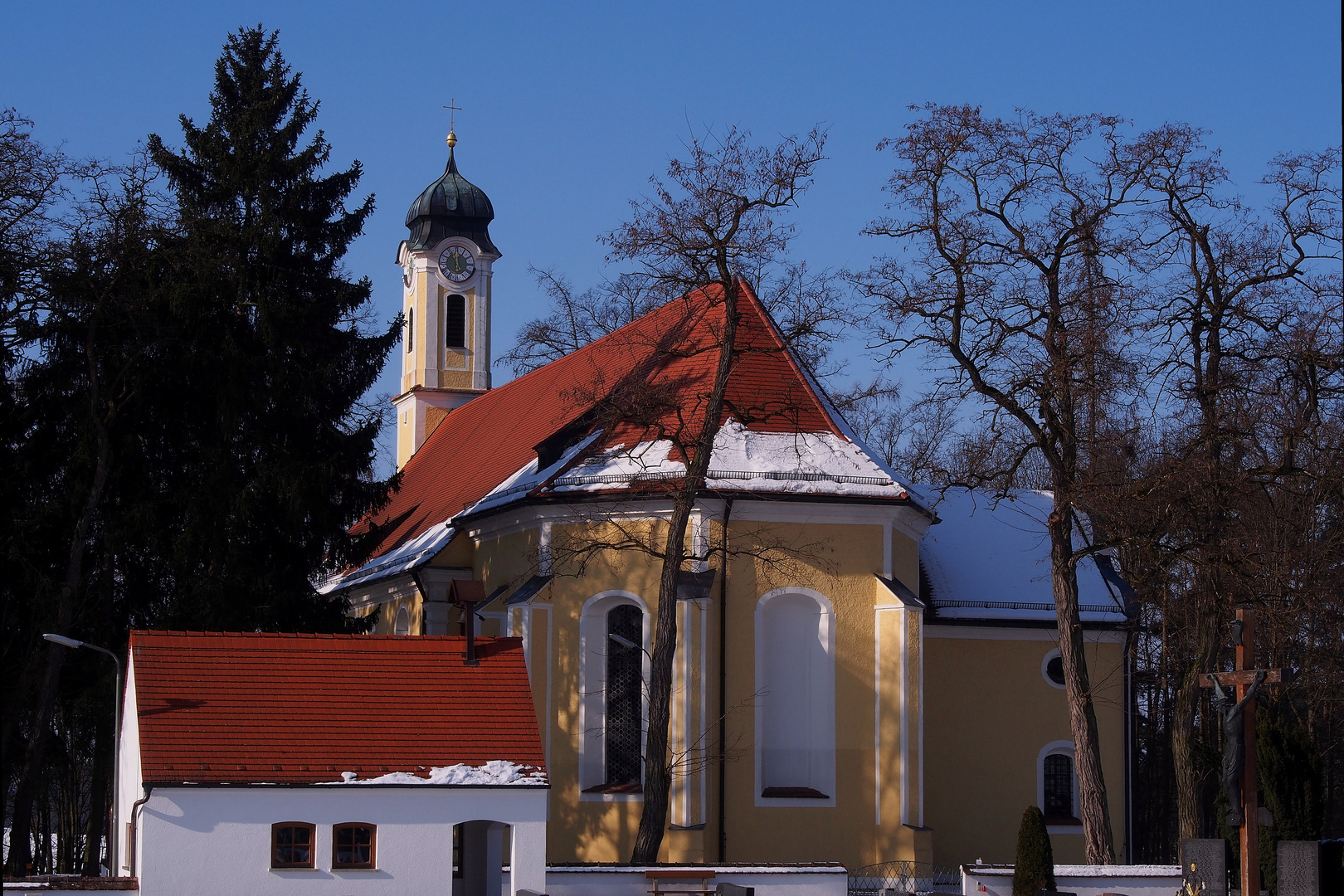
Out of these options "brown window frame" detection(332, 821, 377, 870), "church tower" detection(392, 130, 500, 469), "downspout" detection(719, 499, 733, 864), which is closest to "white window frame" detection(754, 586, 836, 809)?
"downspout" detection(719, 499, 733, 864)

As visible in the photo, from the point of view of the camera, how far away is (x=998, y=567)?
26734 mm

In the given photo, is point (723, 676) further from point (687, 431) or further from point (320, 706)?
point (320, 706)

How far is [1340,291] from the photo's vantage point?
2131 cm

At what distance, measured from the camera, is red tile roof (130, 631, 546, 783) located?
1616cm

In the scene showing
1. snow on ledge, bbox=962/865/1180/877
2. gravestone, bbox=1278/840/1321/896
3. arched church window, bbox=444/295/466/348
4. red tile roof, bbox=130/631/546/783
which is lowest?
snow on ledge, bbox=962/865/1180/877

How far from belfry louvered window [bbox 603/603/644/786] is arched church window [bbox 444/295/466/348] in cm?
1719

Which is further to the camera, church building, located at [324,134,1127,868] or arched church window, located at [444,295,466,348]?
arched church window, located at [444,295,466,348]

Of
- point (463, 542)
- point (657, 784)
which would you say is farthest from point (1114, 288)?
point (463, 542)

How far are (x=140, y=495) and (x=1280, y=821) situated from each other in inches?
634

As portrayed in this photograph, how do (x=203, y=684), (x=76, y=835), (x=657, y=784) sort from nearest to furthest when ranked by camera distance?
1. (x=203, y=684)
2. (x=657, y=784)
3. (x=76, y=835)

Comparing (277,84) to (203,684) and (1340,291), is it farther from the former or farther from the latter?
(1340,291)

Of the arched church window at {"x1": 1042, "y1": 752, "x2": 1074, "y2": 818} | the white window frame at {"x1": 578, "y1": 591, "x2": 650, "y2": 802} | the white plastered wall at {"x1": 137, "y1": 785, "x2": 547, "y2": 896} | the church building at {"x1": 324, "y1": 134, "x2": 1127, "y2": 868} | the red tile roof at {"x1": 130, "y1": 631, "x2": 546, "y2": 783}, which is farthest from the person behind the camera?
the arched church window at {"x1": 1042, "y1": 752, "x2": 1074, "y2": 818}

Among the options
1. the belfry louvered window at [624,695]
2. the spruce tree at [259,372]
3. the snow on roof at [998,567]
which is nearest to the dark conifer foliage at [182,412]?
the spruce tree at [259,372]

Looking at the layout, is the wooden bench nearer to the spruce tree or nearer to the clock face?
the spruce tree
